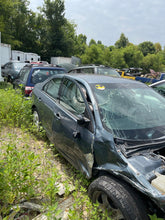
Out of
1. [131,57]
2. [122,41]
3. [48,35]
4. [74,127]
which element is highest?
[122,41]

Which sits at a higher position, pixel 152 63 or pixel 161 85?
pixel 152 63

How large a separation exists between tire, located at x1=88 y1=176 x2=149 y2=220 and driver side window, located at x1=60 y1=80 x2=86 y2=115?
1.05 meters

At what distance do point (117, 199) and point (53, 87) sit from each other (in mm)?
2578

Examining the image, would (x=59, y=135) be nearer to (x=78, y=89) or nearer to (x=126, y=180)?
(x=78, y=89)

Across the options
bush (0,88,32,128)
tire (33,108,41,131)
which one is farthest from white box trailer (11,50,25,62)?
tire (33,108,41,131)

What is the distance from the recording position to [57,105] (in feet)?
10.7

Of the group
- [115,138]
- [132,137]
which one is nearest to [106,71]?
[132,137]

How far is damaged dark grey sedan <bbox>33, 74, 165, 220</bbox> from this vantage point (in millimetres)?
1765

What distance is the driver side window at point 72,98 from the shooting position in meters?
2.76

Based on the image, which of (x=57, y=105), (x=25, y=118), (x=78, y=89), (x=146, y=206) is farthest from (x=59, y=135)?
(x=25, y=118)

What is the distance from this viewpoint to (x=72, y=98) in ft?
9.83

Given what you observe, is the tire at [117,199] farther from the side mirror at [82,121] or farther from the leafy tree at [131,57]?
the leafy tree at [131,57]

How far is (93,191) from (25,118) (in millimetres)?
3077

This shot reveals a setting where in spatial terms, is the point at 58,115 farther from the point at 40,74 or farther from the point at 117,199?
the point at 40,74
